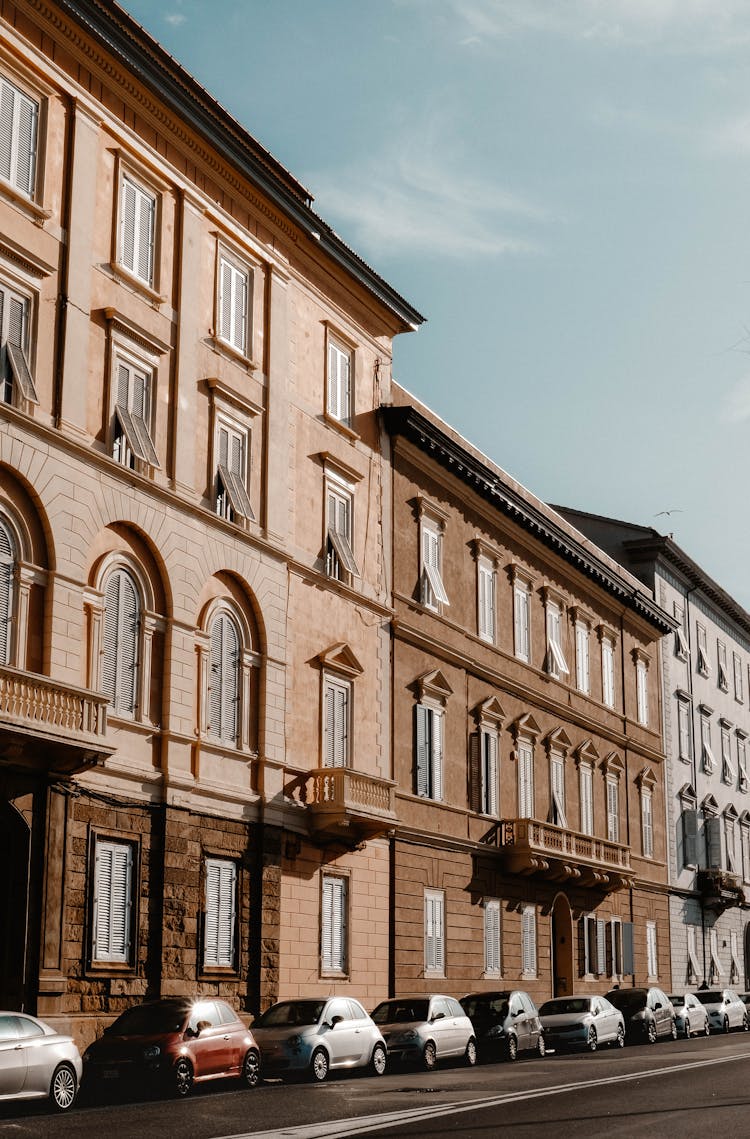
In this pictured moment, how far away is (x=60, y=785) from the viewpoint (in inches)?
965

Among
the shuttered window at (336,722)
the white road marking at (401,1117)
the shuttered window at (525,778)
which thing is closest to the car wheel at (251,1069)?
the white road marking at (401,1117)

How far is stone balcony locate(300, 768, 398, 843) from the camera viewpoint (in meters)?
31.4

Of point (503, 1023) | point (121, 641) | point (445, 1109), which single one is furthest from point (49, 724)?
point (503, 1023)

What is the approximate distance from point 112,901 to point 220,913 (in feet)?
11.3

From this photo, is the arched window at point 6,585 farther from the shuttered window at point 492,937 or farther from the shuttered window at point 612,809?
the shuttered window at point 612,809

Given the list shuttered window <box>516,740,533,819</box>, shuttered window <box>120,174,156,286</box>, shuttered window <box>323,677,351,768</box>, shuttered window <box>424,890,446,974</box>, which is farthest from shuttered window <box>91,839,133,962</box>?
shuttered window <box>516,740,533,819</box>

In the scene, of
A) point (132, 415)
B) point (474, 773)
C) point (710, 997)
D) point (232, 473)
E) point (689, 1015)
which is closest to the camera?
point (132, 415)

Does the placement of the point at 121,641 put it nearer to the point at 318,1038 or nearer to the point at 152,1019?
the point at 152,1019

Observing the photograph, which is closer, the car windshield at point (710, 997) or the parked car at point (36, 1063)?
the parked car at point (36, 1063)

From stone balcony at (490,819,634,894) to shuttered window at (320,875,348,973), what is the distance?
8287 mm

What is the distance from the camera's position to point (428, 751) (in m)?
37.4

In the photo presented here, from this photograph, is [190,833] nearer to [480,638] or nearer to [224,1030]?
[224,1030]

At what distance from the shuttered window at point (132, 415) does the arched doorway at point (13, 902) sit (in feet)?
22.3

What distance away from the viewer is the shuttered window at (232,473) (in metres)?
30.2
